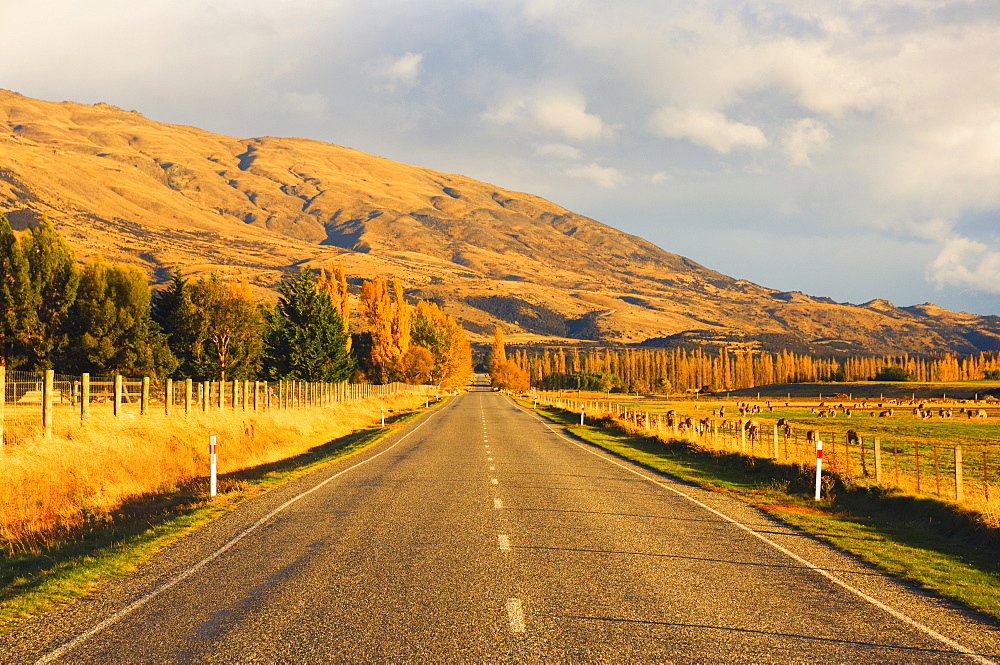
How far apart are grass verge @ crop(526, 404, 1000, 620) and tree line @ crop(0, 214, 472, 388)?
134 feet

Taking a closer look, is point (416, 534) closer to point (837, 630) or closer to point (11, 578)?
point (11, 578)

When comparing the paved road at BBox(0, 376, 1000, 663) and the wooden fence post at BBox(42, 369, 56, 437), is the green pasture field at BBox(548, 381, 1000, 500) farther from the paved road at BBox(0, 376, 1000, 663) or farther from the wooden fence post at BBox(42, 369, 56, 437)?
the wooden fence post at BBox(42, 369, 56, 437)

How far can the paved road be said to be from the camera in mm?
6895

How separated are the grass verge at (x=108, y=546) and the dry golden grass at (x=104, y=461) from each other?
55 centimetres

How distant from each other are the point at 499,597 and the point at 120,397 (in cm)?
1856

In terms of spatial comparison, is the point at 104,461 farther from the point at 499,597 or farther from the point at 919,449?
the point at 919,449

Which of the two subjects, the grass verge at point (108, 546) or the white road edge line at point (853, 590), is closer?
the white road edge line at point (853, 590)

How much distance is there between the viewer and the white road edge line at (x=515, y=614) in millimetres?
7357

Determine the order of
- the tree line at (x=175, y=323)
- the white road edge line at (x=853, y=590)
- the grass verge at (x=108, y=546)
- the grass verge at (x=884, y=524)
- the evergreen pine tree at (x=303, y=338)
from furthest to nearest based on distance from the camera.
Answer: the evergreen pine tree at (x=303, y=338) → the tree line at (x=175, y=323) → the grass verge at (x=884, y=524) → the grass verge at (x=108, y=546) → the white road edge line at (x=853, y=590)

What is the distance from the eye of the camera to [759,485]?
20.8 meters

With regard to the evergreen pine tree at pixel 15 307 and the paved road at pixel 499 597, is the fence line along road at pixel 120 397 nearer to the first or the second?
the evergreen pine tree at pixel 15 307

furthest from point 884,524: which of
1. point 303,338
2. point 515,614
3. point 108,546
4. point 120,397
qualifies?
point 303,338

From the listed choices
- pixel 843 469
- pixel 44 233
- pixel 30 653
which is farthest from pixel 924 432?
pixel 44 233

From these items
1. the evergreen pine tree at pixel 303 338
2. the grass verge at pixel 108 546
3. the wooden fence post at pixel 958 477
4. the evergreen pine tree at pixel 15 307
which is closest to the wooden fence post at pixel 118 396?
the grass verge at pixel 108 546
